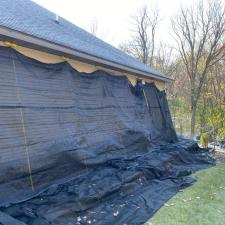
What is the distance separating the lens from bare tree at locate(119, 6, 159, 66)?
20000 mm

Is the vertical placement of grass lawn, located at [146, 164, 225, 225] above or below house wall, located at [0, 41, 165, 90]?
below

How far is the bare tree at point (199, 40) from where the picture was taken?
13047 millimetres

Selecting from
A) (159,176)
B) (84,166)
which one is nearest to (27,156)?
(84,166)

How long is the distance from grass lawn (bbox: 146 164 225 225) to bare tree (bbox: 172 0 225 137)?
8.46 m

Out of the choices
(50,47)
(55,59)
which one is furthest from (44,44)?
(55,59)

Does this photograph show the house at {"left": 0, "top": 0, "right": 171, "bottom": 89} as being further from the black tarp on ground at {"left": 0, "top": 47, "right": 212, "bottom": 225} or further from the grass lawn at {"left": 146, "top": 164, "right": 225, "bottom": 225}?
the grass lawn at {"left": 146, "top": 164, "right": 225, "bottom": 225}

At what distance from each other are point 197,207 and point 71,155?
1918 mm

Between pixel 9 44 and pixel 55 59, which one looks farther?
pixel 55 59

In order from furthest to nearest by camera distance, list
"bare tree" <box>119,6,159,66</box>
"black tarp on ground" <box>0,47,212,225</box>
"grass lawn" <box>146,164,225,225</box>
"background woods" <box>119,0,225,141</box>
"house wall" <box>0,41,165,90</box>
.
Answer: "bare tree" <box>119,6,159,66</box>
"background woods" <box>119,0,225,141</box>
"house wall" <box>0,41,165,90</box>
"grass lawn" <box>146,164,225,225</box>
"black tarp on ground" <box>0,47,212,225</box>

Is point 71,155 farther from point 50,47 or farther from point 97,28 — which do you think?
point 97,28

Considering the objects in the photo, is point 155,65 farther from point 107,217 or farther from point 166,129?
point 107,217

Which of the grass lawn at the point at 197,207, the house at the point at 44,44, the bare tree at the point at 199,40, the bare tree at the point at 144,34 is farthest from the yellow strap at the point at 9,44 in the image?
the bare tree at the point at 144,34

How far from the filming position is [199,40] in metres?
13.5

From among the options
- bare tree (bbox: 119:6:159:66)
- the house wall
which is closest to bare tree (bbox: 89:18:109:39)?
bare tree (bbox: 119:6:159:66)
